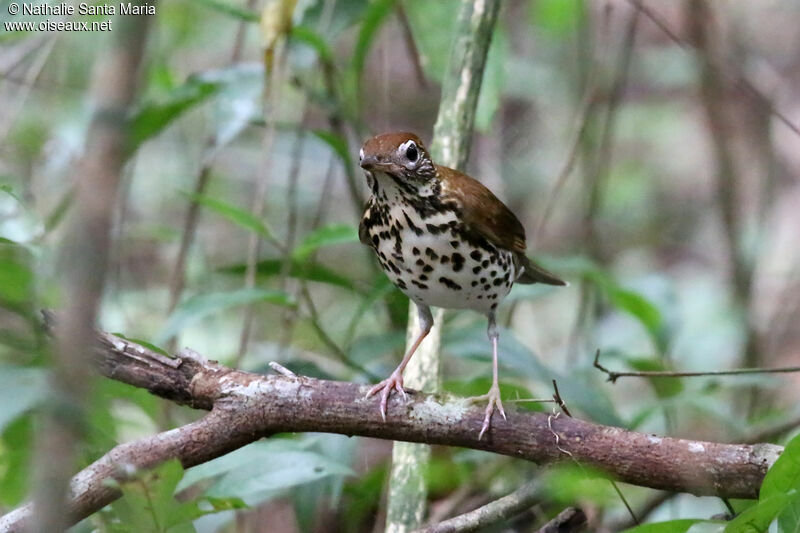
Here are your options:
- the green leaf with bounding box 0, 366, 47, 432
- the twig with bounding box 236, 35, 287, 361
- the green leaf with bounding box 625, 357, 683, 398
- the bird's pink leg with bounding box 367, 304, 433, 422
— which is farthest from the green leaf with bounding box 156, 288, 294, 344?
the green leaf with bounding box 625, 357, 683, 398

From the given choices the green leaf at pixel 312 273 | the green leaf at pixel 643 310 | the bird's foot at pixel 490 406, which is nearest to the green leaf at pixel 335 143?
the green leaf at pixel 312 273

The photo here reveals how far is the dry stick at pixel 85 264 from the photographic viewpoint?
109cm

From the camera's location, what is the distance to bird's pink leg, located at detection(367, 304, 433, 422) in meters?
2.62

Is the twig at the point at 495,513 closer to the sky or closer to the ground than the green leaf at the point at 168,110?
closer to the ground

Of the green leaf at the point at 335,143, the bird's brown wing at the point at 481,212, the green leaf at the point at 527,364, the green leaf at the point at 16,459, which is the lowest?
the green leaf at the point at 16,459

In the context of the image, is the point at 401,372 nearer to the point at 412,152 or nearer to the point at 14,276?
the point at 412,152

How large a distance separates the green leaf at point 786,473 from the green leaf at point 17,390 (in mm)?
1760

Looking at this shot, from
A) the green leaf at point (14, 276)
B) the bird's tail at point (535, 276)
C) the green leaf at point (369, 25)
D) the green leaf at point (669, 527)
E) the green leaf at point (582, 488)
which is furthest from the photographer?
the green leaf at point (369, 25)

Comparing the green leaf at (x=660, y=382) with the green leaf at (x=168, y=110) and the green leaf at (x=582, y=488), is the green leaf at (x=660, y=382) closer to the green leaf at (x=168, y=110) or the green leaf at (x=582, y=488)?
the green leaf at (x=582, y=488)

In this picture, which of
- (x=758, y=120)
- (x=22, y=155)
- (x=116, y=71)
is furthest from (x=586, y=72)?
(x=116, y=71)

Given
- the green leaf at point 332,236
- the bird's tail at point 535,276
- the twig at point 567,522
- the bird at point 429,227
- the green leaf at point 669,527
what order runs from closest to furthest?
1. the green leaf at point 669,527
2. the twig at point 567,522
3. the bird at point 429,227
4. the green leaf at point 332,236
5. the bird's tail at point 535,276

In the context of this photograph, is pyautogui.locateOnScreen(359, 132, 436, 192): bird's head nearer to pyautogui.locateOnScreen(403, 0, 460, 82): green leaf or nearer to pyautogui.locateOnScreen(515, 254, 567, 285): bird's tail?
pyautogui.locateOnScreen(515, 254, 567, 285): bird's tail

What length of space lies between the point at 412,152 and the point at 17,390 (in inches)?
56.6

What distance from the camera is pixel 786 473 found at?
6.82 feet
